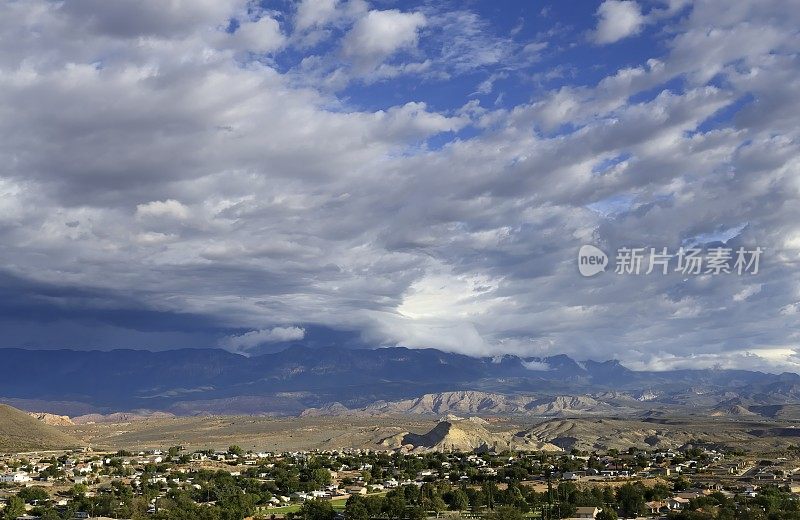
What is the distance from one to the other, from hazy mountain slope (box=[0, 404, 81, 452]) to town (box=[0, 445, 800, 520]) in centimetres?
2840

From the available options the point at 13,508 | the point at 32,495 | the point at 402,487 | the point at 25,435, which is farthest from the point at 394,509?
the point at 25,435

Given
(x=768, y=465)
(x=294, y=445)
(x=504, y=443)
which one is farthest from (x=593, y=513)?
(x=294, y=445)

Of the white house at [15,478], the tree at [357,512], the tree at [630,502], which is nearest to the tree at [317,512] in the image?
the tree at [357,512]

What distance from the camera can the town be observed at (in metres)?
69.6

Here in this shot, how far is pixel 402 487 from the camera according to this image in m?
90.0

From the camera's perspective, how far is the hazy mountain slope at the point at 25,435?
162m

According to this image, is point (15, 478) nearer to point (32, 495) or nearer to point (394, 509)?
point (32, 495)

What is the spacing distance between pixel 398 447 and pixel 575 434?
47.4 metres

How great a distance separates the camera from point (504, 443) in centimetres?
17450

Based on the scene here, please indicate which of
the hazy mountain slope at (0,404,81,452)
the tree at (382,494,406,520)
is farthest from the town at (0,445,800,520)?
the hazy mountain slope at (0,404,81,452)

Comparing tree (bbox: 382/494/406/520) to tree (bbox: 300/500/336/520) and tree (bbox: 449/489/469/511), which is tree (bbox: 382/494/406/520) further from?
tree (bbox: 449/489/469/511)

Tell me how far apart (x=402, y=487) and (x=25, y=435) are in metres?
122

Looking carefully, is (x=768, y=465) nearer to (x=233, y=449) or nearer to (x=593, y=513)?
(x=593, y=513)

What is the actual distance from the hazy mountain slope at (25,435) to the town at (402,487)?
28.4 metres
